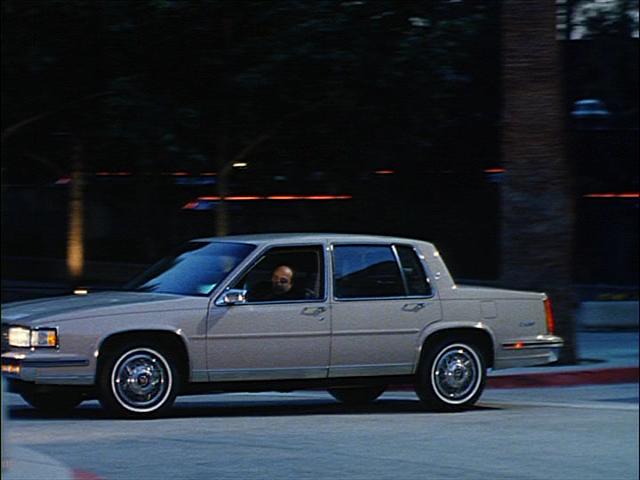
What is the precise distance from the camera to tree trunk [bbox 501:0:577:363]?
15812 millimetres

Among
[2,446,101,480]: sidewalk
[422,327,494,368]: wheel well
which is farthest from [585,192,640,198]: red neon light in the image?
[2,446,101,480]: sidewalk

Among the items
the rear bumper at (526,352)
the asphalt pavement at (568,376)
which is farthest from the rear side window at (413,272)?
the asphalt pavement at (568,376)

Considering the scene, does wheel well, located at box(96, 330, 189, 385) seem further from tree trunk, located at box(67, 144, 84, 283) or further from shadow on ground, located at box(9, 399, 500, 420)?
tree trunk, located at box(67, 144, 84, 283)

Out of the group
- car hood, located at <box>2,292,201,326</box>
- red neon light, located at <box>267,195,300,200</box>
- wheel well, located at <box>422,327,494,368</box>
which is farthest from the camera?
red neon light, located at <box>267,195,300,200</box>

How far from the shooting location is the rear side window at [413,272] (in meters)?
12.2

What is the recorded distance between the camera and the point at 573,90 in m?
27.6

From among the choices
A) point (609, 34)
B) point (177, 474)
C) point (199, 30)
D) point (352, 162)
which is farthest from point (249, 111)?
point (177, 474)

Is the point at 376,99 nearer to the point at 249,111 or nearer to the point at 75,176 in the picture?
the point at 249,111

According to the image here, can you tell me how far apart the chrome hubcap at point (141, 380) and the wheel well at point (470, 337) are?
7.80 ft

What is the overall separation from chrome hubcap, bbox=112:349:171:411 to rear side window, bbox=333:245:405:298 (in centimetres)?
168

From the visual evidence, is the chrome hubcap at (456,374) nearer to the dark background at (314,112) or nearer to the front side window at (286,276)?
the front side window at (286,276)

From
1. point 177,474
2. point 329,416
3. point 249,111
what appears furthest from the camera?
point 249,111

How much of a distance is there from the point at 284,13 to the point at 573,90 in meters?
9.71

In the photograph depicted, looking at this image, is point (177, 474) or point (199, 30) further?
point (199, 30)
